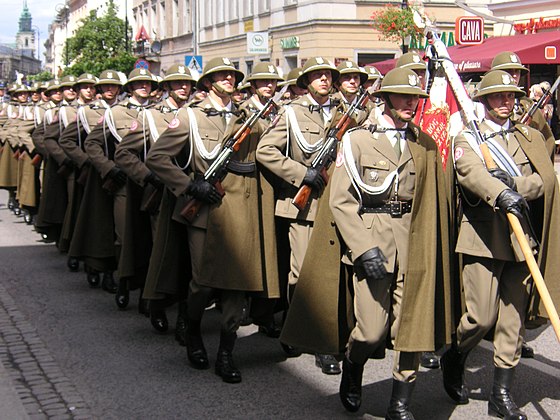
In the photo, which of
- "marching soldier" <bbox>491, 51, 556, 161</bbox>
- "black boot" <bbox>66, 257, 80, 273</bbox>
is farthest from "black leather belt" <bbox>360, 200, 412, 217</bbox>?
"black boot" <bbox>66, 257, 80, 273</bbox>

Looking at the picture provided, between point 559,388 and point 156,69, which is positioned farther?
point 156,69

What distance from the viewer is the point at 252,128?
23.6 feet


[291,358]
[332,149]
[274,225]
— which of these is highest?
[332,149]

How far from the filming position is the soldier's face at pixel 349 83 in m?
8.91

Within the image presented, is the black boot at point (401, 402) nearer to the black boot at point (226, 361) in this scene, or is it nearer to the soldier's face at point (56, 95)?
the black boot at point (226, 361)

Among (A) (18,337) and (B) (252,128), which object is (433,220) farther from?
(A) (18,337)

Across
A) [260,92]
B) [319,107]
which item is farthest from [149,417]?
[260,92]

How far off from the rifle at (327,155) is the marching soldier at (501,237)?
1.40 meters

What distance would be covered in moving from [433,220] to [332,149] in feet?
6.03

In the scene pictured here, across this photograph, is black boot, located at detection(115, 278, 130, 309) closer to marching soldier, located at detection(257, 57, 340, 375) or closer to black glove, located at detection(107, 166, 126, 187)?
black glove, located at detection(107, 166, 126, 187)

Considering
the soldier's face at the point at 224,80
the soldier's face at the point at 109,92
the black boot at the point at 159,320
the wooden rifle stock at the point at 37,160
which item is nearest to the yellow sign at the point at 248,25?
the wooden rifle stock at the point at 37,160

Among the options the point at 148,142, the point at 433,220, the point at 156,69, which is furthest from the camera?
the point at 156,69

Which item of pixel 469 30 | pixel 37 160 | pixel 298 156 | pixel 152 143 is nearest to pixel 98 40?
pixel 469 30

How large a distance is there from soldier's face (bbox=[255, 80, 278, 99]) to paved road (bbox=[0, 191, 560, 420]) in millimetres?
1950
